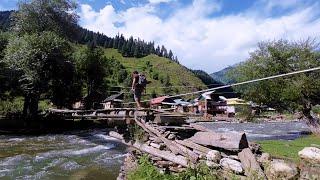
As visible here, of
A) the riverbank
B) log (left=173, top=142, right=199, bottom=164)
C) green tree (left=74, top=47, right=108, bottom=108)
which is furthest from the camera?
green tree (left=74, top=47, right=108, bottom=108)

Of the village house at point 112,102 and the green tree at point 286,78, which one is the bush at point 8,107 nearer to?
the village house at point 112,102

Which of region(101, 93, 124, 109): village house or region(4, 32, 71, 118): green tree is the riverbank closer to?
region(4, 32, 71, 118): green tree

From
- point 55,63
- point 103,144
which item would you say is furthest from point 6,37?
point 103,144

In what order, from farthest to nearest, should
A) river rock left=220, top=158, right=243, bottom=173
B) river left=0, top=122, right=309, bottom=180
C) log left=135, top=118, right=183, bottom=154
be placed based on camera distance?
1. river left=0, top=122, right=309, bottom=180
2. log left=135, top=118, right=183, bottom=154
3. river rock left=220, top=158, right=243, bottom=173

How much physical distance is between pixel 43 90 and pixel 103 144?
65.8 ft

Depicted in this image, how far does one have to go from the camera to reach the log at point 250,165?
927cm

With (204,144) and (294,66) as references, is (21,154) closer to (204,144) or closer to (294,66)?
(204,144)

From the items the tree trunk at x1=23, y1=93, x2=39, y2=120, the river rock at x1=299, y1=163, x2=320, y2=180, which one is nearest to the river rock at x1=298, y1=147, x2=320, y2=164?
Result: the river rock at x1=299, y1=163, x2=320, y2=180

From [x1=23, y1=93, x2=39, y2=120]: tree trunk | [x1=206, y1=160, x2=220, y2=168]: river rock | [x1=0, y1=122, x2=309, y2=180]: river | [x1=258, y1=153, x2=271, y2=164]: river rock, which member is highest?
[x1=23, y1=93, x2=39, y2=120]: tree trunk

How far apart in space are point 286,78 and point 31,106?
33372mm

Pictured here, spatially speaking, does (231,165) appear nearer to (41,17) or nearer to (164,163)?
(164,163)

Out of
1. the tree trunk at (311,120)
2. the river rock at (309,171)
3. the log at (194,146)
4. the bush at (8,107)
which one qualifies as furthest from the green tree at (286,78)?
the bush at (8,107)

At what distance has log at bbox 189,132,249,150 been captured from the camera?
11.2 m

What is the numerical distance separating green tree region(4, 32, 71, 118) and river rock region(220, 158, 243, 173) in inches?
1568
